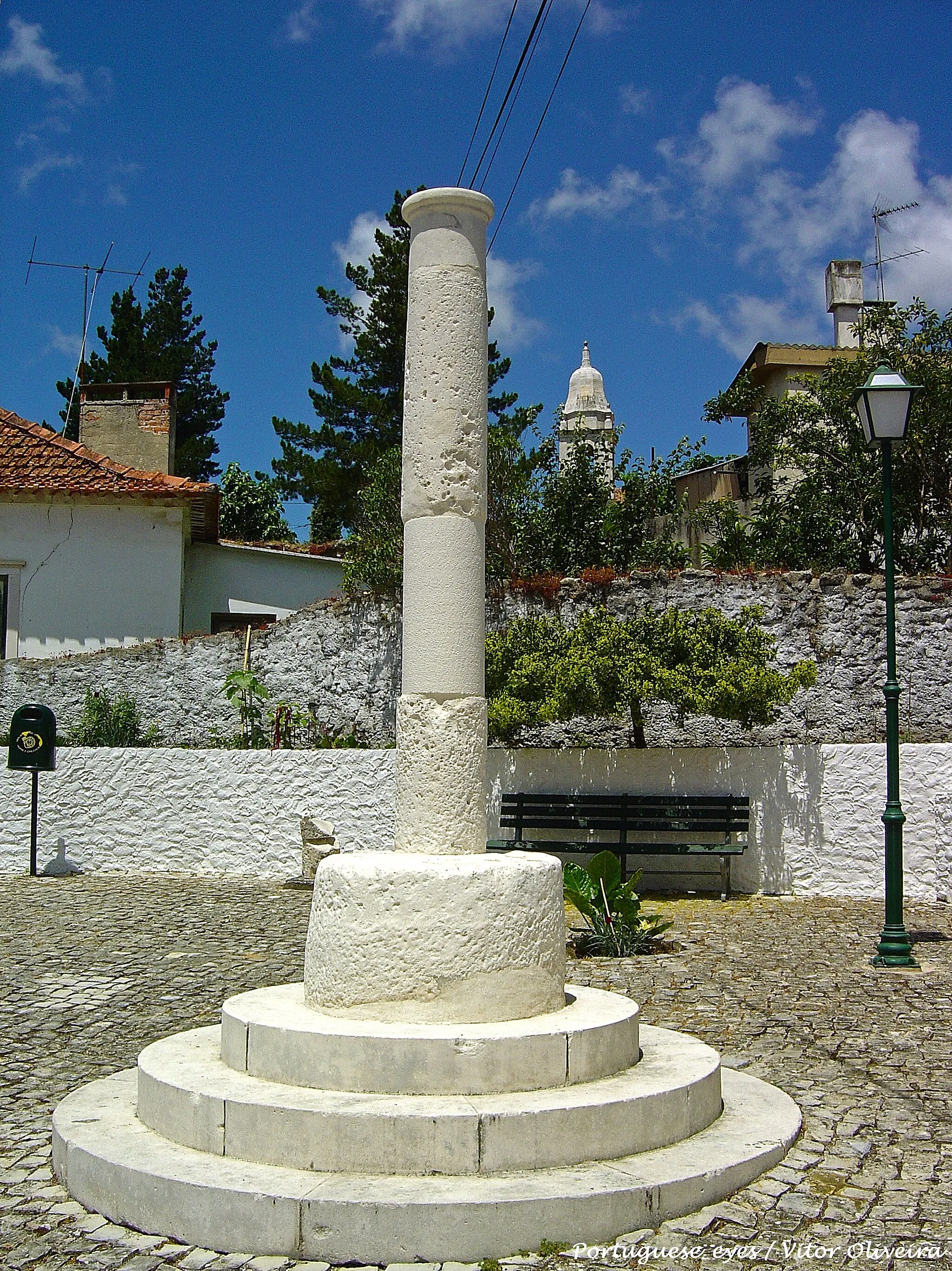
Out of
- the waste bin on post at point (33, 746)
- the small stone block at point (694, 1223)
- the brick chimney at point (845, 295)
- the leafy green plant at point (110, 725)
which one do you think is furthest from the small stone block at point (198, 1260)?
the brick chimney at point (845, 295)

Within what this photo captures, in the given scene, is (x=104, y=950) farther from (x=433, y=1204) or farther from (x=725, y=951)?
(x=433, y=1204)

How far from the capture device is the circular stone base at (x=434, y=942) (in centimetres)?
418

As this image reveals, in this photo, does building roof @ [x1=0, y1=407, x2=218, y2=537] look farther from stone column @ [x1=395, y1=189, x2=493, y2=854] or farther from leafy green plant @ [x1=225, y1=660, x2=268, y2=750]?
stone column @ [x1=395, y1=189, x2=493, y2=854]

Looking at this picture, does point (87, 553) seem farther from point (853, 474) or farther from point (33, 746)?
point (853, 474)

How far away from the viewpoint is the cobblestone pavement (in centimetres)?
343

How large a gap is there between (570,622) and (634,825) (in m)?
3.59

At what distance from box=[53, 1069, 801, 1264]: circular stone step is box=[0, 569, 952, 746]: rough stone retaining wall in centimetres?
876

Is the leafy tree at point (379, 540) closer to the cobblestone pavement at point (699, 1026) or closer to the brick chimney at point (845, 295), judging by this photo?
the cobblestone pavement at point (699, 1026)

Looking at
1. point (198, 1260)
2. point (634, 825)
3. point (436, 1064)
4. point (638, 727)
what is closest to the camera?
point (198, 1260)

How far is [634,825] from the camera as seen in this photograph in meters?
10.2

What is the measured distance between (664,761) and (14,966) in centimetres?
587

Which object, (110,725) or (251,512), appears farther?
(251,512)

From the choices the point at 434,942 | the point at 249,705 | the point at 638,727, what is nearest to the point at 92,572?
the point at 249,705

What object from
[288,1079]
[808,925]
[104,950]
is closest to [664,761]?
[808,925]
